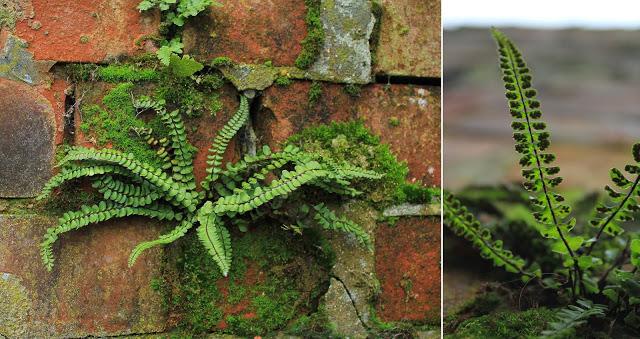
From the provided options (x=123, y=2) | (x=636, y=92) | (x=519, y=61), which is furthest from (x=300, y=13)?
(x=636, y=92)

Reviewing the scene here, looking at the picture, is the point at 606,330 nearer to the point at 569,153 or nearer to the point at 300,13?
the point at 300,13

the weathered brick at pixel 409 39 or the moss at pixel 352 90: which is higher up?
the weathered brick at pixel 409 39

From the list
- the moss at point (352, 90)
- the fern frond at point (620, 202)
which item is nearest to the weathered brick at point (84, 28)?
the moss at point (352, 90)

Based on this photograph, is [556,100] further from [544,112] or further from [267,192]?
[267,192]

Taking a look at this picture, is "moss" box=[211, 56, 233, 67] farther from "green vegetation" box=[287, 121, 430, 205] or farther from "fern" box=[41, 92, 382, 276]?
"green vegetation" box=[287, 121, 430, 205]

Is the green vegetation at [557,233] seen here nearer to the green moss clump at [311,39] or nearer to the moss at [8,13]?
the green moss clump at [311,39]

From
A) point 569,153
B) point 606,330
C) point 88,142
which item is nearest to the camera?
point 606,330

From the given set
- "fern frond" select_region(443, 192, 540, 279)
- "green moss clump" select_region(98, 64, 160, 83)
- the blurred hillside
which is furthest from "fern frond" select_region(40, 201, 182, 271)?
the blurred hillside
